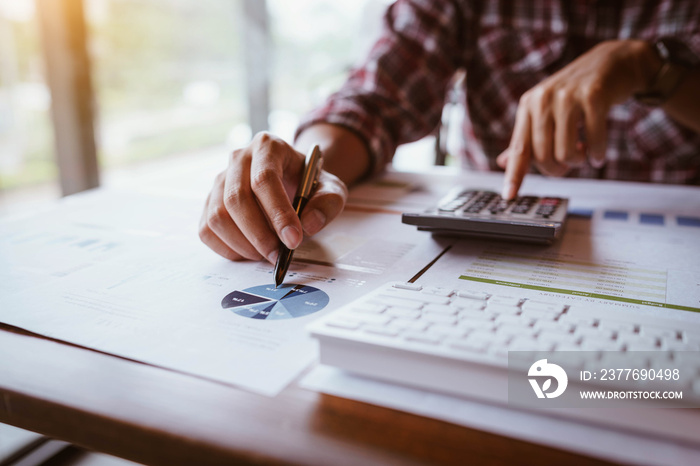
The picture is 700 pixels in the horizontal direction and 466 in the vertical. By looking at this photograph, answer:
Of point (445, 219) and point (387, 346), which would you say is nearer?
point (387, 346)

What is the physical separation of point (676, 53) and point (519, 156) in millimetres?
366

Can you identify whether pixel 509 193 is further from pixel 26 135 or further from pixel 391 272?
pixel 26 135

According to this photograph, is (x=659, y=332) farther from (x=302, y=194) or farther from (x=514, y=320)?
(x=302, y=194)

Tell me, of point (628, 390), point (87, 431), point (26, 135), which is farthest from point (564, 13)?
point (26, 135)

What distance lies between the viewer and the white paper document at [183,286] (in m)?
0.31

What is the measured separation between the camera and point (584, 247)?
1.71ft

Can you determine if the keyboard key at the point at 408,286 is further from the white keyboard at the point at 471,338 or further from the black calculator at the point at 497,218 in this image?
the black calculator at the point at 497,218

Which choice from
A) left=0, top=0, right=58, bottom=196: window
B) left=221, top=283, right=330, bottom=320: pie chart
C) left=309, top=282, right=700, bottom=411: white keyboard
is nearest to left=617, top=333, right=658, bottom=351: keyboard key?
left=309, top=282, right=700, bottom=411: white keyboard

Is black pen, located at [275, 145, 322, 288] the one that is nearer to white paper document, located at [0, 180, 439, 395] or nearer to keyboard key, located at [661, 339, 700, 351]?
white paper document, located at [0, 180, 439, 395]

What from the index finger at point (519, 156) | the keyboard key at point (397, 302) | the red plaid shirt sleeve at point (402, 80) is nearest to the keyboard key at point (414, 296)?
the keyboard key at point (397, 302)

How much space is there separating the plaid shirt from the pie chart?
0.51 m

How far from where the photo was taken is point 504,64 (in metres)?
1.06

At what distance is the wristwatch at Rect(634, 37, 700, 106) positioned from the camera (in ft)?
2.50

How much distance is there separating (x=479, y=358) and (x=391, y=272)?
0.67ft
